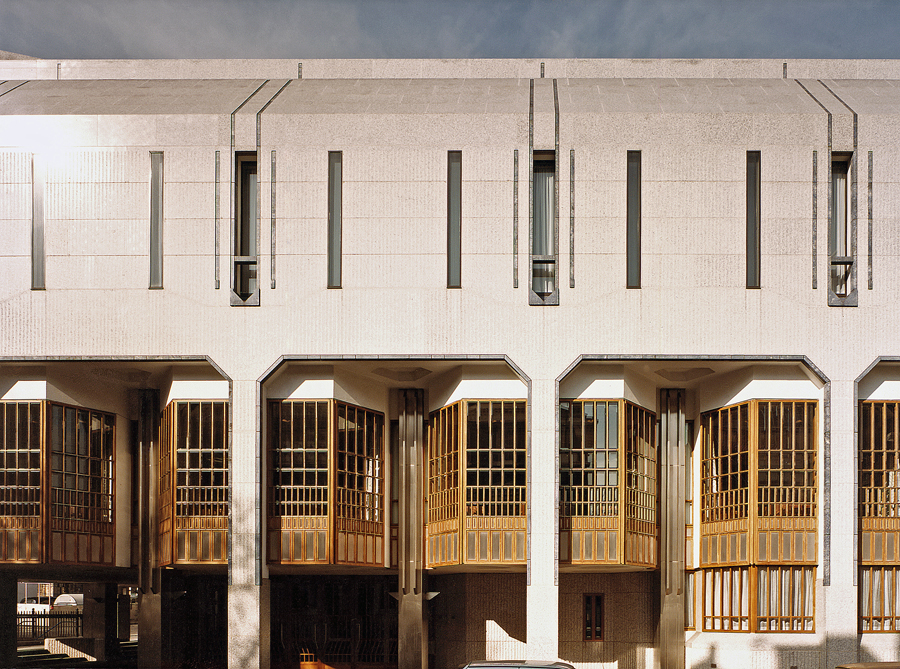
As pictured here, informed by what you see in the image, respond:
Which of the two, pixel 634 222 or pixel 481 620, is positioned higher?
pixel 634 222

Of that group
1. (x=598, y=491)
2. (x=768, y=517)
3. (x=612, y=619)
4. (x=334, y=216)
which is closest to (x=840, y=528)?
(x=768, y=517)

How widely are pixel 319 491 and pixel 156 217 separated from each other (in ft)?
23.6

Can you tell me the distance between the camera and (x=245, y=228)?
1862 cm

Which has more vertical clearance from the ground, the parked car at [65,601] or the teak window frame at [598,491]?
the teak window frame at [598,491]

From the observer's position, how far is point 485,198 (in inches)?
714

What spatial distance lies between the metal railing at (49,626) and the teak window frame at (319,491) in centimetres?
1969

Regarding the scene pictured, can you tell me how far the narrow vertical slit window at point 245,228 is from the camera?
18.2 meters

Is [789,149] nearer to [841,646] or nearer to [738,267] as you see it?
[738,267]

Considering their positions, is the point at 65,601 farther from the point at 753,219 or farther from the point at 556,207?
the point at 753,219

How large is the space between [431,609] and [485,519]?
530 cm

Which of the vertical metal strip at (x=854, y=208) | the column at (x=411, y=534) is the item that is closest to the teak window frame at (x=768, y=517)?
the vertical metal strip at (x=854, y=208)

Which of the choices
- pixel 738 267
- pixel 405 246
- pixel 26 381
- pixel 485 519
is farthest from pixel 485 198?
pixel 26 381

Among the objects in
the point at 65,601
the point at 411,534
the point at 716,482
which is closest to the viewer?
the point at 716,482

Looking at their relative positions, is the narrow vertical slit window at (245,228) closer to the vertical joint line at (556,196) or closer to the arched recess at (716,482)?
Result: the vertical joint line at (556,196)
